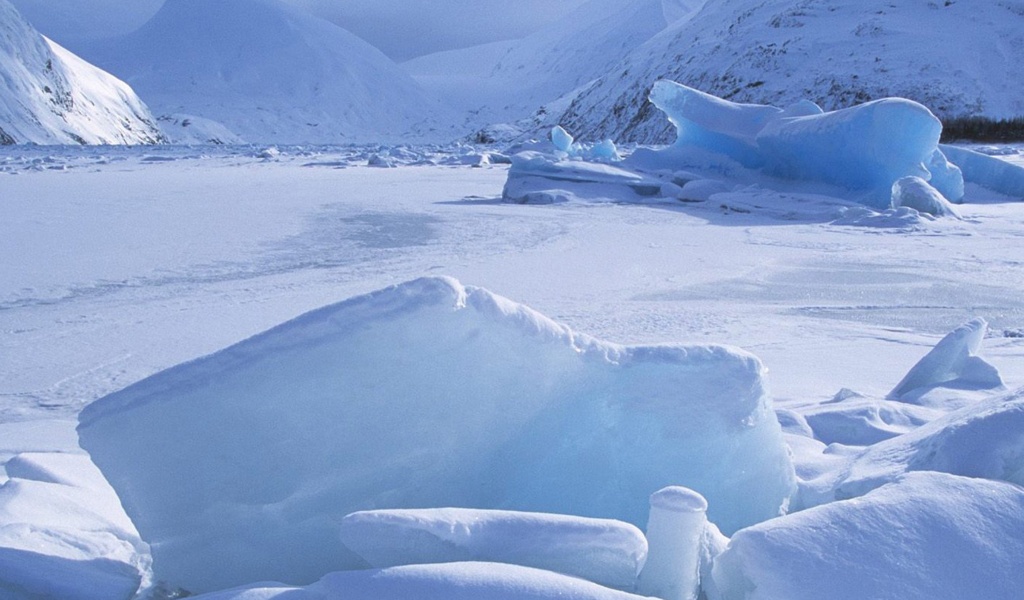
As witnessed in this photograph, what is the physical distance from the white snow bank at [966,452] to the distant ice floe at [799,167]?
621 cm

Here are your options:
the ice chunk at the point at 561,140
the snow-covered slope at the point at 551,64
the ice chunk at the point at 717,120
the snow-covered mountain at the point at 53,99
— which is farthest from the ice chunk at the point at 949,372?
the snow-covered slope at the point at 551,64

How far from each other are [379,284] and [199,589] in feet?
9.99

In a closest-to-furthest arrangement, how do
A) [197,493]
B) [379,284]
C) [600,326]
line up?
[197,493], [600,326], [379,284]

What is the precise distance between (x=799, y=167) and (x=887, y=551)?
916 cm

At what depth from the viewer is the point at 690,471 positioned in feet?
5.09

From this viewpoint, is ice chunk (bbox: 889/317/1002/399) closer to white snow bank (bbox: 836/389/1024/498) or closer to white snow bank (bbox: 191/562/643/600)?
white snow bank (bbox: 836/389/1024/498)

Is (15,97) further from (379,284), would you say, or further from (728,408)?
(728,408)

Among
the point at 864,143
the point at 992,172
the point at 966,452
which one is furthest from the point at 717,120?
the point at 966,452

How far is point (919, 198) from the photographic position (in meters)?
8.00

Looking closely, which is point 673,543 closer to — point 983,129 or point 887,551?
point 887,551

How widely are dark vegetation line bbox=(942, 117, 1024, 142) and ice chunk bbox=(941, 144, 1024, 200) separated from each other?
20247 millimetres

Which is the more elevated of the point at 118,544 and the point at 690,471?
the point at 690,471

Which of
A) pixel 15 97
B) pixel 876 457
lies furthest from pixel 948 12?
pixel 876 457

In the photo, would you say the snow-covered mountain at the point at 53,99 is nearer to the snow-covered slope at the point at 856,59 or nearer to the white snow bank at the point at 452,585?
the snow-covered slope at the point at 856,59
